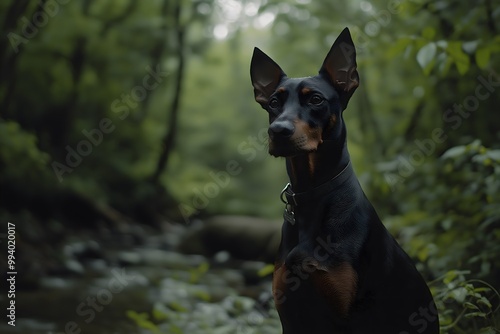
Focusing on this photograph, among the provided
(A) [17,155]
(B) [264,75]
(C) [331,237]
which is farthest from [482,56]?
(A) [17,155]

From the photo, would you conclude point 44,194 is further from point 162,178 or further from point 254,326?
point 254,326

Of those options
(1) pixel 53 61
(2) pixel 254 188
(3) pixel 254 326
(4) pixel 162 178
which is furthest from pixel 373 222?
(2) pixel 254 188

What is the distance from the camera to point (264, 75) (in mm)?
2568

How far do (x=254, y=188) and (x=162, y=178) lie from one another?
3400mm

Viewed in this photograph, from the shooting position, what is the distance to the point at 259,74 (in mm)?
2576

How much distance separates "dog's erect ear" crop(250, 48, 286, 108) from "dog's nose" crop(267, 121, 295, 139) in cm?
41

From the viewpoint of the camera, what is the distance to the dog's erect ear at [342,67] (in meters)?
2.35

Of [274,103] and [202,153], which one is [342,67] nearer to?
[274,103]

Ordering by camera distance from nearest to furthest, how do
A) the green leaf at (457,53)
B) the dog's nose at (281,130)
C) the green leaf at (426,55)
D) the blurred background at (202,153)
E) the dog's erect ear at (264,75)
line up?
the dog's nose at (281,130)
the dog's erect ear at (264,75)
the green leaf at (426,55)
the green leaf at (457,53)
the blurred background at (202,153)

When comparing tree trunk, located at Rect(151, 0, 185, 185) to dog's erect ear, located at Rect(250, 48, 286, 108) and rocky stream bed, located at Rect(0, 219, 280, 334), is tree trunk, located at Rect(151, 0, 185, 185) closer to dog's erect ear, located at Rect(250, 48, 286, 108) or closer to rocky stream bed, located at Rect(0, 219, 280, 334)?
rocky stream bed, located at Rect(0, 219, 280, 334)

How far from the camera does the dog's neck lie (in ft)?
7.63

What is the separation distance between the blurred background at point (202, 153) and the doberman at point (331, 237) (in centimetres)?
90

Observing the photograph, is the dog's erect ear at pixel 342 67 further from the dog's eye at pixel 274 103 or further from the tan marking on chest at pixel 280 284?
the tan marking on chest at pixel 280 284

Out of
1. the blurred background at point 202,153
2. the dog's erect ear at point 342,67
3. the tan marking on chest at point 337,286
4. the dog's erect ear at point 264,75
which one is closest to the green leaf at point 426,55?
the blurred background at point 202,153
